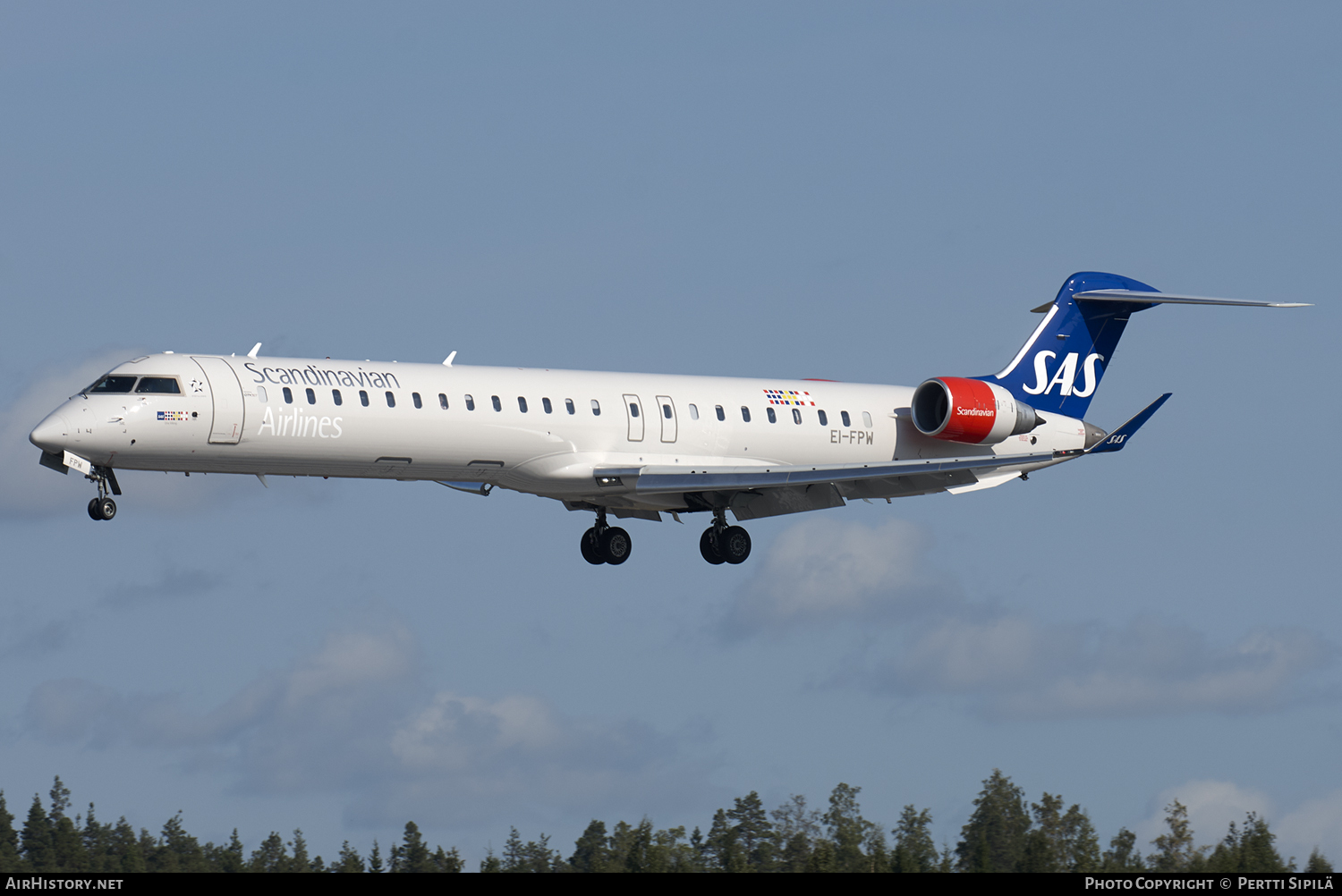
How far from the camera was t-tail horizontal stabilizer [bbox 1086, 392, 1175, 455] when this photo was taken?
39156 mm

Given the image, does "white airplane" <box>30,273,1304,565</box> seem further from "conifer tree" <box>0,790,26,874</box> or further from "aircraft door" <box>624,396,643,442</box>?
"conifer tree" <box>0,790,26,874</box>

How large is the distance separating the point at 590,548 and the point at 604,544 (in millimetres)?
324

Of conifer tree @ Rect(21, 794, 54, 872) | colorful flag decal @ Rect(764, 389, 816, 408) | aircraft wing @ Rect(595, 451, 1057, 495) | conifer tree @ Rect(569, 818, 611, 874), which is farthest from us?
conifer tree @ Rect(21, 794, 54, 872)

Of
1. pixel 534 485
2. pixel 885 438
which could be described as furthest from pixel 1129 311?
pixel 534 485

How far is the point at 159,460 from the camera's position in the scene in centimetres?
3388

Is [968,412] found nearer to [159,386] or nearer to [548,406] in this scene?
[548,406]

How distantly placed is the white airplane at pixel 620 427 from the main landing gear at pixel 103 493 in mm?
39

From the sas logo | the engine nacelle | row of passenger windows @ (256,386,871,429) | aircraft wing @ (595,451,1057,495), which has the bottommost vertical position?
aircraft wing @ (595,451,1057,495)

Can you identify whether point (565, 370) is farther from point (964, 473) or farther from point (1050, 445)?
point (1050, 445)

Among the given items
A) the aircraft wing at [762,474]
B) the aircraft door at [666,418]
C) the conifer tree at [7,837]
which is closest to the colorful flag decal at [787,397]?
the aircraft wing at [762,474]

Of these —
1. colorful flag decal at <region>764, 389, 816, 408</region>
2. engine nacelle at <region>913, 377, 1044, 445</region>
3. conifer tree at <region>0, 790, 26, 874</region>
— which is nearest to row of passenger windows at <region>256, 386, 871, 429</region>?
colorful flag decal at <region>764, 389, 816, 408</region>

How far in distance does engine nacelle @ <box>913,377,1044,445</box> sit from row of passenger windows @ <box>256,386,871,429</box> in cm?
141

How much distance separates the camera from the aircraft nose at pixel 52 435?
3297cm

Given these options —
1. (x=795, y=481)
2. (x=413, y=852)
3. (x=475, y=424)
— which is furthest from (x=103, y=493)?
(x=413, y=852)
